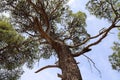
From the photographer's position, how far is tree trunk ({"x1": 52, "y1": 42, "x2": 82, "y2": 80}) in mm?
9234

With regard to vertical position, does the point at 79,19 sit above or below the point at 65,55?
above

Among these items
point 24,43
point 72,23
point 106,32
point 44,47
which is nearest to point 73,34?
point 72,23

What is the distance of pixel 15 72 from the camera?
14.4m

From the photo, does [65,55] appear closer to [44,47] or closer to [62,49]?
[62,49]

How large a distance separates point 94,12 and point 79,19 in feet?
8.35

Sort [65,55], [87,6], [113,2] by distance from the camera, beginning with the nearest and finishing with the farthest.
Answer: [65,55]
[113,2]
[87,6]

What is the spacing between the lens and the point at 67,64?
9867 millimetres

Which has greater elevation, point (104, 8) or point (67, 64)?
point (104, 8)

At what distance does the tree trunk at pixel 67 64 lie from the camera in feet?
30.3

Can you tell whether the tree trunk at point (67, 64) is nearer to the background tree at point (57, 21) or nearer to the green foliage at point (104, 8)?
the background tree at point (57, 21)

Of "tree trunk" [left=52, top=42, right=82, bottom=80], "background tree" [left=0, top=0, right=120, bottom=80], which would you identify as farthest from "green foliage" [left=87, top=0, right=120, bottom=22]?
"tree trunk" [left=52, top=42, right=82, bottom=80]

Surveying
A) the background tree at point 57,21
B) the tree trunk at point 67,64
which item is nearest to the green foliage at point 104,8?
the background tree at point 57,21

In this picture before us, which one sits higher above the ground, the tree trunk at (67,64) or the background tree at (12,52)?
the background tree at (12,52)

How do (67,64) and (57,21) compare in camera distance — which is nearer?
(67,64)
